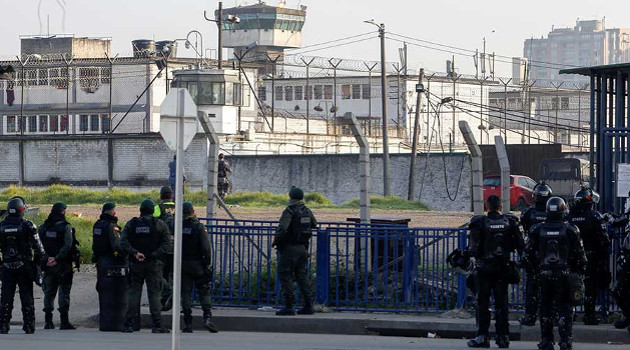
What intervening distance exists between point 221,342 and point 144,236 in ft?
5.79

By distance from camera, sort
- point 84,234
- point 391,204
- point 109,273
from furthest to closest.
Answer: point 391,204
point 84,234
point 109,273

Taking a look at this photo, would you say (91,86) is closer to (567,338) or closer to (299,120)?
(299,120)

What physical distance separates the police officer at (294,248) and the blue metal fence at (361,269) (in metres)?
0.43

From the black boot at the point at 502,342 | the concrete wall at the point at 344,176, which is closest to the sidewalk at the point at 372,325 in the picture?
the black boot at the point at 502,342

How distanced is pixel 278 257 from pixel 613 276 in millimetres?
4310

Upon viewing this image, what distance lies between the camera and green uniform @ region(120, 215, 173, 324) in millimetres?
14422

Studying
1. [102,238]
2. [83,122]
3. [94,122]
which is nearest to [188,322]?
[102,238]

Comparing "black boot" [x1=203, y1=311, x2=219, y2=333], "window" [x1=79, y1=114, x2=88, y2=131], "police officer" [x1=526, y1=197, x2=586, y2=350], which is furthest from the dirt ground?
"window" [x1=79, y1=114, x2=88, y2=131]

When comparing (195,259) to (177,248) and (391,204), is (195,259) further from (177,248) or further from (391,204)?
(391,204)

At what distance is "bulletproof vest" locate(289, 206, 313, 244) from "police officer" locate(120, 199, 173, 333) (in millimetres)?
1594

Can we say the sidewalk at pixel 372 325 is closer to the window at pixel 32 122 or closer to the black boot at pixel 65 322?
the black boot at pixel 65 322

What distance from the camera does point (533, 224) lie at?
1395 centimetres

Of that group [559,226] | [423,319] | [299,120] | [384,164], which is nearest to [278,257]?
[423,319]

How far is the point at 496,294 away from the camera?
515 inches
